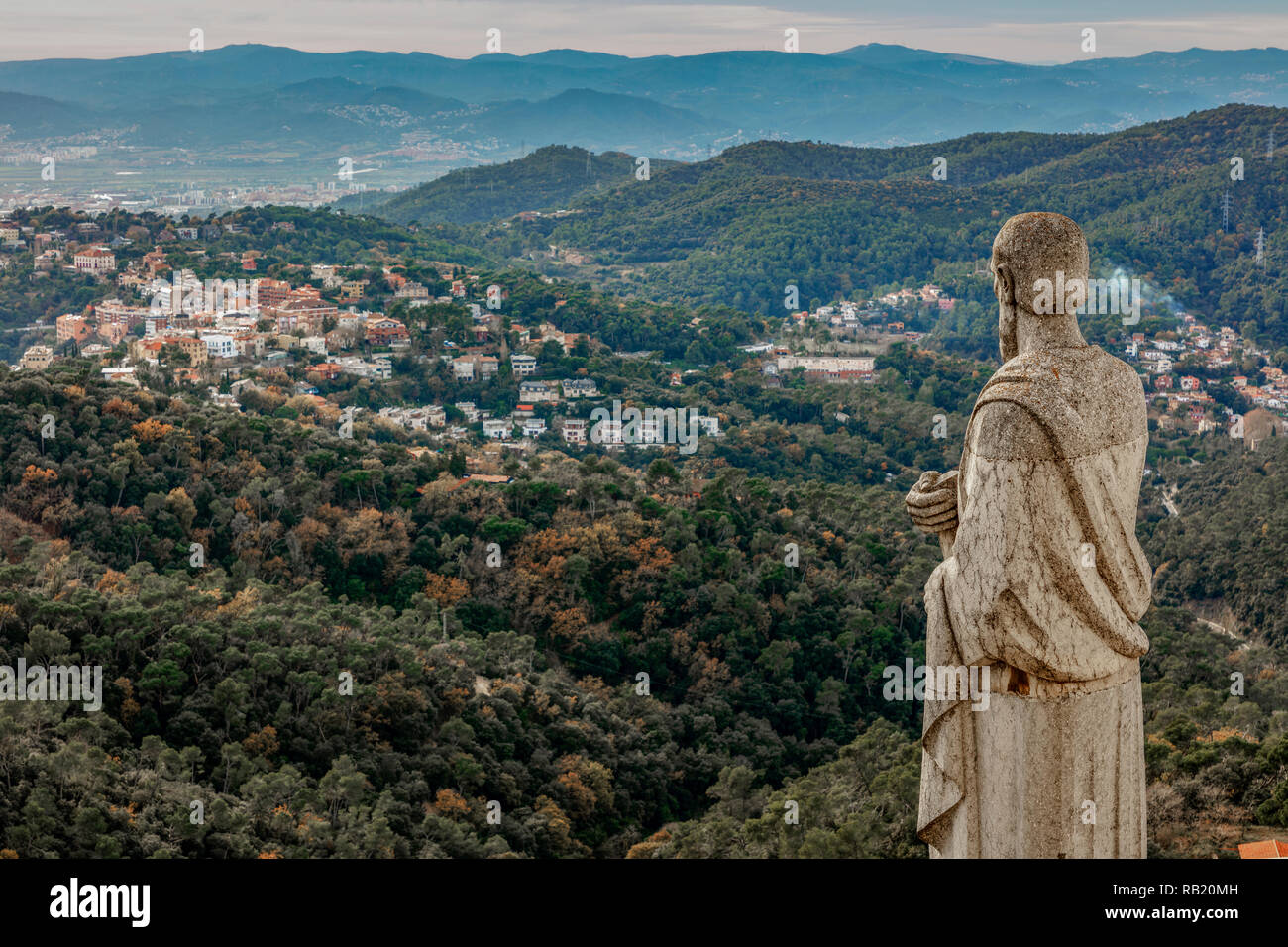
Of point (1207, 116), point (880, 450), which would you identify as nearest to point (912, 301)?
point (1207, 116)

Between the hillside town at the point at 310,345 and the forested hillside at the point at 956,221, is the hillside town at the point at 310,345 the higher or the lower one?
the lower one

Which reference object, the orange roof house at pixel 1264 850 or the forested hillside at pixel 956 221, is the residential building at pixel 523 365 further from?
the orange roof house at pixel 1264 850

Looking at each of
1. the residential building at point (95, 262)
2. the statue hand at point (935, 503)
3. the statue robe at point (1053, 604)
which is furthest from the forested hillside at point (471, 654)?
the residential building at point (95, 262)

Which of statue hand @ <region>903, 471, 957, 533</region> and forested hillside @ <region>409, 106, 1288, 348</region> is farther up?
forested hillside @ <region>409, 106, 1288, 348</region>


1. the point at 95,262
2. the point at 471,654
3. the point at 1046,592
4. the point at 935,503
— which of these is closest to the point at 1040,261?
the point at 935,503

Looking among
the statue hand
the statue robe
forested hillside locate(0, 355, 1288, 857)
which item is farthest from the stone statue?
forested hillside locate(0, 355, 1288, 857)

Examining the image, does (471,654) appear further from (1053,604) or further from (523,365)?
(523,365)

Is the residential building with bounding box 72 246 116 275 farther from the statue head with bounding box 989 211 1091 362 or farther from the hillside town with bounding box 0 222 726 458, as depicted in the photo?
the statue head with bounding box 989 211 1091 362
